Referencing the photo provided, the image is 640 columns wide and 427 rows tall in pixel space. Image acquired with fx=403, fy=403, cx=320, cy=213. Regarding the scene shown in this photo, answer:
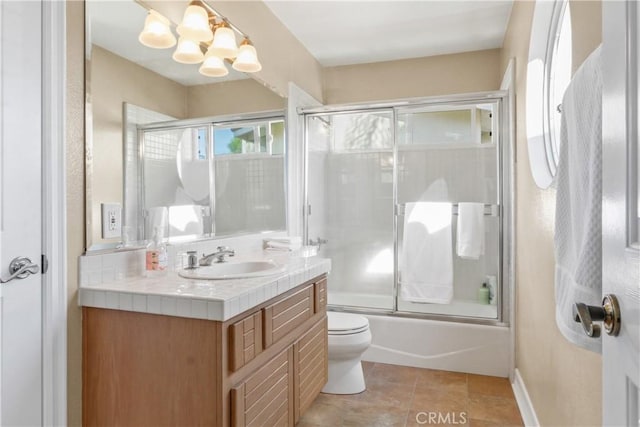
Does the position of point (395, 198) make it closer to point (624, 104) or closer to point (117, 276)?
point (117, 276)

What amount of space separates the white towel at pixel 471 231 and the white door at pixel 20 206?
2.68 metres

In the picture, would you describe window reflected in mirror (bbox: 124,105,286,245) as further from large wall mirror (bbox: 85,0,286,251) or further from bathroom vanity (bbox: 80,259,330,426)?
bathroom vanity (bbox: 80,259,330,426)

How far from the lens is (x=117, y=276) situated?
1553mm

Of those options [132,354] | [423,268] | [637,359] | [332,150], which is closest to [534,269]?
[423,268]

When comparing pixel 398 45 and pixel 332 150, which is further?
pixel 332 150

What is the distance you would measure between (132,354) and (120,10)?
1304 mm

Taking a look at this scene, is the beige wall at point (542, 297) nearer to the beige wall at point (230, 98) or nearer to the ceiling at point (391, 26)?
the ceiling at point (391, 26)

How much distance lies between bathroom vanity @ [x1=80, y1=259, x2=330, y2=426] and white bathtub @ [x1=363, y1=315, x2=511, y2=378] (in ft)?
5.15

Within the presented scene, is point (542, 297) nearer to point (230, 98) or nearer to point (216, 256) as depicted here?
point (216, 256)

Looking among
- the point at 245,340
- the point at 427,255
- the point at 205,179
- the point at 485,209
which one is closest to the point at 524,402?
the point at 427,255

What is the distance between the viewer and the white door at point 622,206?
61cm

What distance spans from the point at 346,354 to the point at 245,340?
1.17 m

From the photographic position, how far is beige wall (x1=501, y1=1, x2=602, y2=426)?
3.99 ft

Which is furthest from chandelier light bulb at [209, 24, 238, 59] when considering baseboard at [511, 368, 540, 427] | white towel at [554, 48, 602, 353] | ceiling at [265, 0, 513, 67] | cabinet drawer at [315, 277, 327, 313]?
baseboard at [511, 368, 540, 427]
